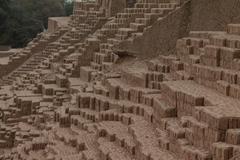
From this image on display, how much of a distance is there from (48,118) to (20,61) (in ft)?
28.6

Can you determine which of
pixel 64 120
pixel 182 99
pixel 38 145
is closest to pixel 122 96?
pixel 64 120

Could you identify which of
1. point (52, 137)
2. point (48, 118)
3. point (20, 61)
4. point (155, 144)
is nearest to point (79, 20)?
point (20, 61)

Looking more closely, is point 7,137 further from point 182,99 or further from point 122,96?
point 182,99

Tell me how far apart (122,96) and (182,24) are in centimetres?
258

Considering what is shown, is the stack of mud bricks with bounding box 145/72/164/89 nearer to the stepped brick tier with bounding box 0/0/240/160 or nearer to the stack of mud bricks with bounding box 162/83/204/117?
the stepped brick tier with bounding box 0/0/240/160

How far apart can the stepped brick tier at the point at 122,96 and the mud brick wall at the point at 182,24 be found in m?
0.38

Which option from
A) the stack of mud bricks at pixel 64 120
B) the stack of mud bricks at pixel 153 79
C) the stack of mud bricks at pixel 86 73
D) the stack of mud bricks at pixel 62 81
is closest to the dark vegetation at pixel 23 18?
the stack of mud bricks at pixel 62 81

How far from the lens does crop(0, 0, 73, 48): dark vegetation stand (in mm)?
39125

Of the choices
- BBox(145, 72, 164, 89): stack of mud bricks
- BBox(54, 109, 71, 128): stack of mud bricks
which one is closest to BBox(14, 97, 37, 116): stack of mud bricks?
BBox(54, 109, 71, 128): stack of mud bricks

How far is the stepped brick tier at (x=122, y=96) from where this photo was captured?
30.1 feet

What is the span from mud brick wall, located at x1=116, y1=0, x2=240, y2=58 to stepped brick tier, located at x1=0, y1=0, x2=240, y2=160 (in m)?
0.38

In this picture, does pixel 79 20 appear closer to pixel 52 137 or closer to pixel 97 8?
pixel 97 8

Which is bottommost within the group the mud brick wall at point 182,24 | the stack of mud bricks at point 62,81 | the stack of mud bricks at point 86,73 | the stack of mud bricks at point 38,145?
the stack of mud bricks at point 38,145

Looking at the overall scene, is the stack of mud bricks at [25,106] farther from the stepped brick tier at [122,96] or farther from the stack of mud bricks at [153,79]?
the stack of mud bricks at [153,79]
